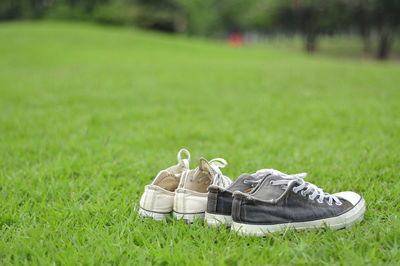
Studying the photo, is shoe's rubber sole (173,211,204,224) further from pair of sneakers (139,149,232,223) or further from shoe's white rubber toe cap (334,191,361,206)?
shoe's white rubber toe cap (334,191,361,206)

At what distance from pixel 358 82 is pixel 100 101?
6832mm

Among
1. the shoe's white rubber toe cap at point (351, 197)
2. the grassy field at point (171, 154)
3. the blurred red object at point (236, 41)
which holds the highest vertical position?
the blurred red object at point (236, 41)

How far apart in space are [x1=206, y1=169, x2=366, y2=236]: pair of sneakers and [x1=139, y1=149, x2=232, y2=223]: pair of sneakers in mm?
119

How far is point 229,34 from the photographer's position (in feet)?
224

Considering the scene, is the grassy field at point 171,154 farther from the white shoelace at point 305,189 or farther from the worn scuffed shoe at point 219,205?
the white shoelace at point 305,189

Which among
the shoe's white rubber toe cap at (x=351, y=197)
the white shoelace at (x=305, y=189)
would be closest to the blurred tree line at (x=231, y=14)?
the shoe's white rubber toe cap at (x=351, y=197)

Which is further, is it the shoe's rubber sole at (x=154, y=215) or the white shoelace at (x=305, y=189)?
the shoe's rubber sole at (x=154, y=215)

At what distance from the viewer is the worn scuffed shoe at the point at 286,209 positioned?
181 cm

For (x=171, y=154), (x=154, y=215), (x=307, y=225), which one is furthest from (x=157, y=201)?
(x=171, y=154)

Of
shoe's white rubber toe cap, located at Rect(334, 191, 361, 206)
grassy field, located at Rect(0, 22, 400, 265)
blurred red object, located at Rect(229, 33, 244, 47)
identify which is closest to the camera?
grassy field, located at Rect(0, 22, 400, 265)

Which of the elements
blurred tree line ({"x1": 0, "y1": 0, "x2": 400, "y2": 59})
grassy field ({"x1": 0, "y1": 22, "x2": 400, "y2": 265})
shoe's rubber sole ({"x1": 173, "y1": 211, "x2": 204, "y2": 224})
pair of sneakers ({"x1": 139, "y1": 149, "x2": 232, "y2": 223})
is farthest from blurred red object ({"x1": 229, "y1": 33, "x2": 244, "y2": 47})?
shoe's rubber sole ({"x1": 173, "y1": 211, "x2": 204, "y2": 224})

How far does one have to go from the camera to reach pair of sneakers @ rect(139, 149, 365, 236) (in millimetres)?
1817

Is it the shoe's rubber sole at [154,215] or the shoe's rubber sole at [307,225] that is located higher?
the shoe's rubber sole at [307,225]

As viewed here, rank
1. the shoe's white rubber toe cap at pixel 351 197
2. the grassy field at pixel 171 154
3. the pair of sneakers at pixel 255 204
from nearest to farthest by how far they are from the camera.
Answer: the grassy field at pixel 171 154, the pair of sneakers at pixel 255 204, the shoe's white rubber toe cap at pixel 351 197
